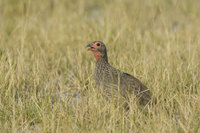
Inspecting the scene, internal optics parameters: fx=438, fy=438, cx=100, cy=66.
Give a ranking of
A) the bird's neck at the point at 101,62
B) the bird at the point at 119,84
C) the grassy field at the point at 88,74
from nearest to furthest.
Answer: the grassy field at the point at 88,74 < the bird at the point at 119,84 < the bird's neck at the point at 101,62

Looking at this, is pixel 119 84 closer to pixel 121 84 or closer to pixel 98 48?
pixel 121 84

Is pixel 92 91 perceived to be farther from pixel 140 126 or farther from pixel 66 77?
pixel 66 77

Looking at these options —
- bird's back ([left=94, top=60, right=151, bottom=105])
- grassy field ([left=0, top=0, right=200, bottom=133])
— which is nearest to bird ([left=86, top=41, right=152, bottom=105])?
bird's back ([left=94, top=60, right=151, bottom=105])

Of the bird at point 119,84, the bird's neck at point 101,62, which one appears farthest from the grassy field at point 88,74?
the bird's neck at point 101,62

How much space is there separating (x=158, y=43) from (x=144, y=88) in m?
2.57

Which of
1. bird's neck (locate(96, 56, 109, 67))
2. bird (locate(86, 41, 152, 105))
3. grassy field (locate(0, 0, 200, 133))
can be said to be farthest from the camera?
bird's neck (locate(96, 56, 109, 67))

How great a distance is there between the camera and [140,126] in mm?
3855

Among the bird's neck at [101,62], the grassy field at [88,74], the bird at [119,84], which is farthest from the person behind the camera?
the bird's neck at [101,62]

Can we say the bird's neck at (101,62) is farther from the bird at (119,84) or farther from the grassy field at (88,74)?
the grassy field at (88,74)

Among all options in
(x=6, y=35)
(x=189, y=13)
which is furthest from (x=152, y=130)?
(x=189, y=13)

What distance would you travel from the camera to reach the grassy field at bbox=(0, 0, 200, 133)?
12.8 ft

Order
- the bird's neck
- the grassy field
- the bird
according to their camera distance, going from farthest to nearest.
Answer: the bird's neck
the bird
the grassy field

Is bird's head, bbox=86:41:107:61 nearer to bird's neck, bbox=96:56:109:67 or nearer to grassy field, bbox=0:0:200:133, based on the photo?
bird's neck, bbox=96:56:109:67

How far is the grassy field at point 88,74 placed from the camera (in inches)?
153
